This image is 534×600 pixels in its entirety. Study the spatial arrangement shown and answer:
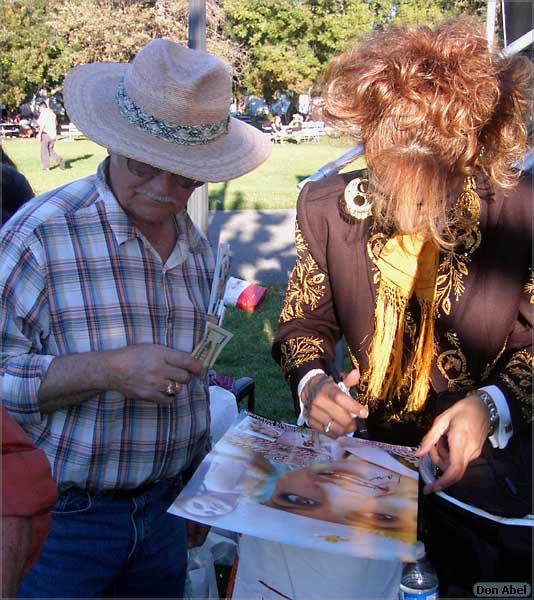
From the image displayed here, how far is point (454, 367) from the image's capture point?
192 cm

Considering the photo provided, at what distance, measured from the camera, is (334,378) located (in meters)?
1.90

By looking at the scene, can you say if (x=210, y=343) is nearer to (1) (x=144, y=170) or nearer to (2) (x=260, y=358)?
(1) (x=144, y=170)

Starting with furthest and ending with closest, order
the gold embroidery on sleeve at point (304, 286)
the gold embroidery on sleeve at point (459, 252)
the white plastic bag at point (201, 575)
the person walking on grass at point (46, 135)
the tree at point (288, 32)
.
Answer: the tree at point (288, 32), the person walking on grass at point (46, 135), the white plastic bag at point (201, 575), the gold embroidery on sleeve at point (304, 286), the gold embroidery on sleeve at point (459, 252)

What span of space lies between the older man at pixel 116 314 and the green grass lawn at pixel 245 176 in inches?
252

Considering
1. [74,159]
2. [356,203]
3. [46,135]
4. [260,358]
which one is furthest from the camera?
[74,159]

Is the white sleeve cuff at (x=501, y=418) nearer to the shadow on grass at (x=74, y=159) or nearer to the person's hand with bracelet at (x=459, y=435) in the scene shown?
the person's hand with bracelet at (x=459, y=435)

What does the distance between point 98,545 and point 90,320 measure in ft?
1.85

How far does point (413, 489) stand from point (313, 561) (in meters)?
0.31

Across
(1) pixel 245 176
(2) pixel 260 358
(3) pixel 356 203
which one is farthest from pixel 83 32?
(3) pixel 356 203

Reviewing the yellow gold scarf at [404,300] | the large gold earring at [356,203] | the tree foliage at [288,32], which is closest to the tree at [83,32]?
the tree foliage at [288,32]

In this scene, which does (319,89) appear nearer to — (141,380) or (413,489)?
(141,380)

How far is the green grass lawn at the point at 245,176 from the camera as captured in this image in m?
13.0

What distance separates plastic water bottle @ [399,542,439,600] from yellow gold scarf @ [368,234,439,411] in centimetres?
45

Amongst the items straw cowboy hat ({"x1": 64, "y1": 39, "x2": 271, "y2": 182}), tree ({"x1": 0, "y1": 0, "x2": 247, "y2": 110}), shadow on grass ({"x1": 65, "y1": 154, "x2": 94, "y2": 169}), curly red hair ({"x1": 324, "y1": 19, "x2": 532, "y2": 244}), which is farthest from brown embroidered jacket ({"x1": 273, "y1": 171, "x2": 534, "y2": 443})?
tree ({"x1": 0, "y1": 0, "x2": 247, "y2": 110})
